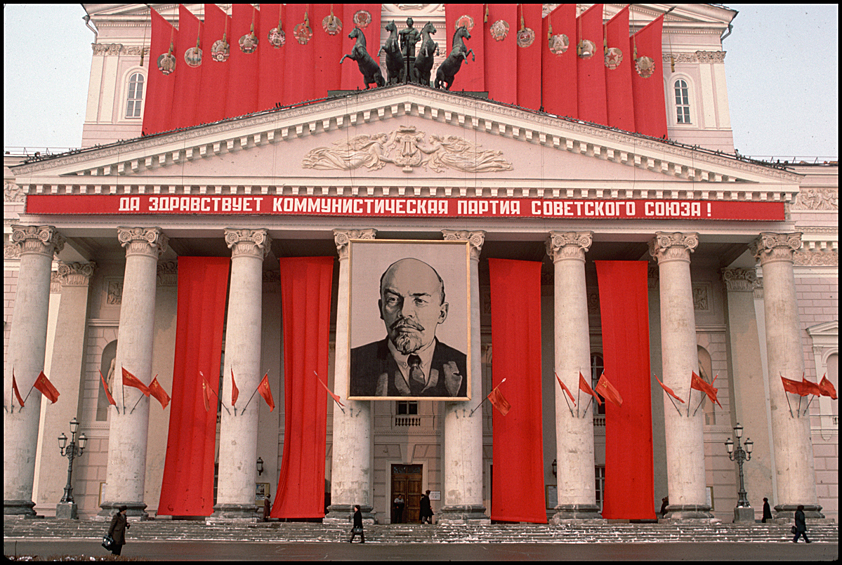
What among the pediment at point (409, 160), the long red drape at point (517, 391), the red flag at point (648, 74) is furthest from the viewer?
the red flag at point (648, 74)

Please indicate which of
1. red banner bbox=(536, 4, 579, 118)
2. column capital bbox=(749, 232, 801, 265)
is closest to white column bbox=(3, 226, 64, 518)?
red banner bbox=(536, 4, 579, 118)

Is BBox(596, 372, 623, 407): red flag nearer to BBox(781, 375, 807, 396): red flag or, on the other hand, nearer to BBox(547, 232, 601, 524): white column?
BBox(547, 232, 601, 524): white column

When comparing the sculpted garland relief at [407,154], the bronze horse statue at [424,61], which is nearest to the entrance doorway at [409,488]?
the sculpted garland relief at [407,154]

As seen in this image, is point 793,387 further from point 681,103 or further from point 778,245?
point 681,103

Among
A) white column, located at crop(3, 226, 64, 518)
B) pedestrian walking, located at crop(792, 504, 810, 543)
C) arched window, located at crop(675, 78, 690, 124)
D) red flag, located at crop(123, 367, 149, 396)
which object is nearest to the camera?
pedestrian walking, located at crop(792, 504, 810, 543)

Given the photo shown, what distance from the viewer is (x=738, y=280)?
117 feet

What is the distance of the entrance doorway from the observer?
34844 millimetres

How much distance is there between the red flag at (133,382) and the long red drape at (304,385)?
4.83 metres

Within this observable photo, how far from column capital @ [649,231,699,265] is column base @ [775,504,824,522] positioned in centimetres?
904

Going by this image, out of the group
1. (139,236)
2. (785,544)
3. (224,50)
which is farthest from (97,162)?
(785,544)

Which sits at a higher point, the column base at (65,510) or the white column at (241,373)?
the white column at (241,373)

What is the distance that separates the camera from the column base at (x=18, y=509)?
2783 centimetres

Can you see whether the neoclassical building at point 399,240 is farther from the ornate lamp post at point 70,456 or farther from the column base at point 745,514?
the column base at point 745,514

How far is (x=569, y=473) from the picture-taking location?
96.4ft
